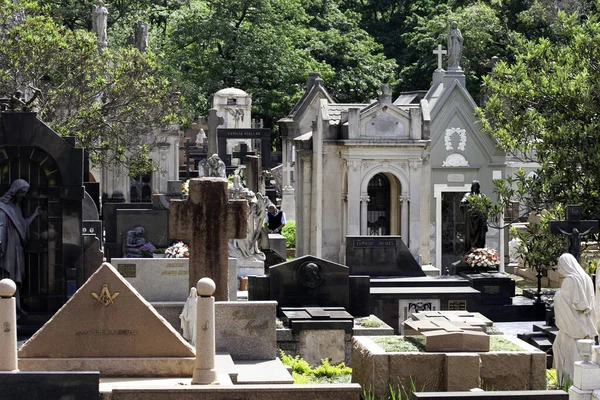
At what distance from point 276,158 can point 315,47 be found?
603cm

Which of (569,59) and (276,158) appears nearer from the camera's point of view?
(569,59)

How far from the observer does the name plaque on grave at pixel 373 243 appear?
23906 mm

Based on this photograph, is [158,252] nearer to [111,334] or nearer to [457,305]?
[457,305]

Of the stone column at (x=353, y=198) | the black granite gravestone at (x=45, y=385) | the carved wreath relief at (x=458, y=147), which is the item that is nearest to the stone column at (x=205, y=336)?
the black granite gravestone at (x=45, y=385)

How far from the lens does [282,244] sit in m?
29.2

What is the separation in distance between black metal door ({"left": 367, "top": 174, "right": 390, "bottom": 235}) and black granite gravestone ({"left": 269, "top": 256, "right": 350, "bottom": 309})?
896cm

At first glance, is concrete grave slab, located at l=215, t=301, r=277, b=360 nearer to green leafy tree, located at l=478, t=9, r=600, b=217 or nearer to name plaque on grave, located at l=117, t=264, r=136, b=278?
name plaque on grave, located at l=117, t=264, r=136, b=278

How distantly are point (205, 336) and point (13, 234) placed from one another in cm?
733

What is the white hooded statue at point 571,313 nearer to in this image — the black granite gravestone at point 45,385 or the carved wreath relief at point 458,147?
the black granite gravestone at point 45,385

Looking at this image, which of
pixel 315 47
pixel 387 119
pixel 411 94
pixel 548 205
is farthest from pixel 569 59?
pixel 315 47

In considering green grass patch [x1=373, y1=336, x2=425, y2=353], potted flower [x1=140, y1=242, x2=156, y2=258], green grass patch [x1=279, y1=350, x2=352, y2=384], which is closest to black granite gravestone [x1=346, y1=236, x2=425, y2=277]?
potted flower [x1=140, y1=242, x2=156, y2=258]

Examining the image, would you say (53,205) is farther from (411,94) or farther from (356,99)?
(356,99)

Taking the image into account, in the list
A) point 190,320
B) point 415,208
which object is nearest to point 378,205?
point 415,208

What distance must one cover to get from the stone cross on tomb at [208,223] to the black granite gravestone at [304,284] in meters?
3.95
